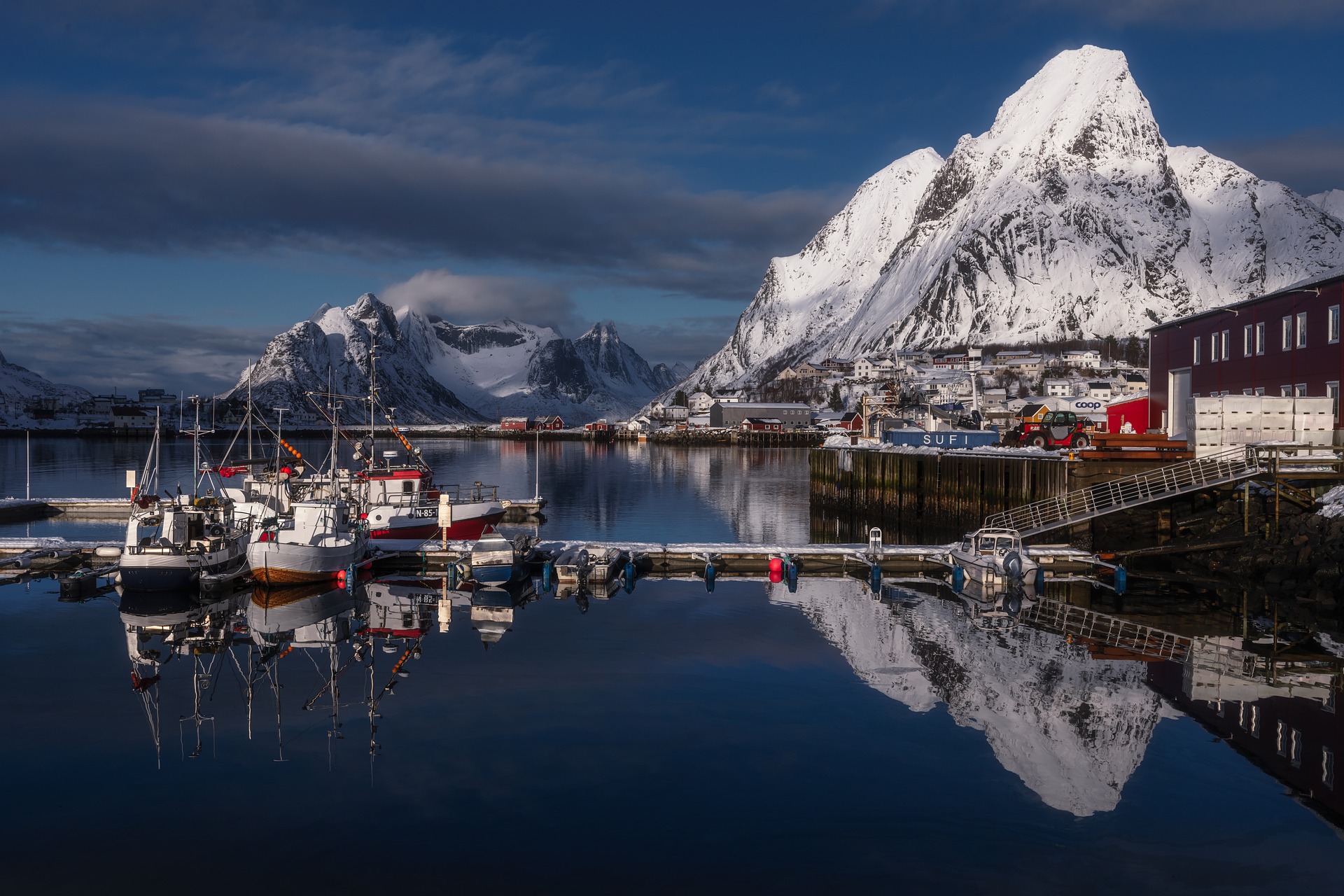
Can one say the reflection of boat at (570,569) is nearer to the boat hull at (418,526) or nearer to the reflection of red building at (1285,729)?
the boat hull at (418,526)

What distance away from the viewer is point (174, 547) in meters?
34.6

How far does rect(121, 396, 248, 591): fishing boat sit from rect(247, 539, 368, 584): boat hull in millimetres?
1091

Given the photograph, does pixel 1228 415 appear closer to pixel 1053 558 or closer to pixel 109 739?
pixel 1053 558

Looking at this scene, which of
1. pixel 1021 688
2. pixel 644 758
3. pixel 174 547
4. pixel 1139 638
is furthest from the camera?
pixel 174 547

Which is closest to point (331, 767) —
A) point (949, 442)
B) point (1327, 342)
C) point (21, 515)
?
point (1327, 342)

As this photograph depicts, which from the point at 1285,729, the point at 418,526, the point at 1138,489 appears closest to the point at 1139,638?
the point at 1285,729

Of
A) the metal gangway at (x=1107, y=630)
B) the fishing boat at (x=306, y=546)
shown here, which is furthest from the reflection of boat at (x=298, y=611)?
the metal gangway at (x=1107, y=630)

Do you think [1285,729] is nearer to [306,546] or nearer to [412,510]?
[306,546]

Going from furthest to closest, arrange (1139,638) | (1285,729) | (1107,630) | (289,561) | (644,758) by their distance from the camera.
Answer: (289,561) < (1107,630) < (1139,638) < (1285,729) < (644,758)

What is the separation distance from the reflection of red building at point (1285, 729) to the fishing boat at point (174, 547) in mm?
29959

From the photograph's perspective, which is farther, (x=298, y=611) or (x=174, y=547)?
(x=174, y=547)

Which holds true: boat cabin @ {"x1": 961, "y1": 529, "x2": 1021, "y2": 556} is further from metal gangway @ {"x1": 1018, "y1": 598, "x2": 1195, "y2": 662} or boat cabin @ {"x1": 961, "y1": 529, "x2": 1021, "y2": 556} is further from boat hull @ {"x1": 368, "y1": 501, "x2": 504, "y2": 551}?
boat hull @ {"x1": 368, "y1": 501, "x2": 504, "y2": 551}

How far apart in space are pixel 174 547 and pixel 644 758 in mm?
23134

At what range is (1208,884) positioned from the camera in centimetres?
1398
